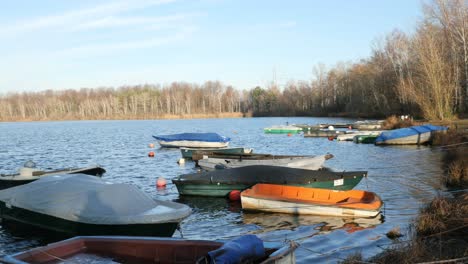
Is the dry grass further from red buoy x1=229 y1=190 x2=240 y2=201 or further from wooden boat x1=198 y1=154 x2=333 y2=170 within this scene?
red buoy x1=229 y1=190 x2=240 y2=201

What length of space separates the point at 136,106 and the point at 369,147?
138290 mm

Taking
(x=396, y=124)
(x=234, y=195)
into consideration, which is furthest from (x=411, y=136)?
(x=234, y=195)

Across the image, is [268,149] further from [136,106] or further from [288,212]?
[136,106]

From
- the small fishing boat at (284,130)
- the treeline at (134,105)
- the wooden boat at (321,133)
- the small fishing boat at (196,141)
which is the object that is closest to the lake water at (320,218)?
the small fishing boat at (196,141)

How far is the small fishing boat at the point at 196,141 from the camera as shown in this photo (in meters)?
41.0

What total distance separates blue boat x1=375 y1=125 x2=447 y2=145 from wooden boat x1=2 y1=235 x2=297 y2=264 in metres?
33.2

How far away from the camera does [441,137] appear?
35.9 m

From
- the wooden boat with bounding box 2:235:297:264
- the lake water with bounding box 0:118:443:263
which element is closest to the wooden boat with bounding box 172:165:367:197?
the lake water with bounding box 0:118:443:263

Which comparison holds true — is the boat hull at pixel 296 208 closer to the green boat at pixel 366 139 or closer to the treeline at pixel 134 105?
the green boat at pixel 366 139

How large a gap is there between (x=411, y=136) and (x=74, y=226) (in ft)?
104

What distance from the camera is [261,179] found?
59.5 feet

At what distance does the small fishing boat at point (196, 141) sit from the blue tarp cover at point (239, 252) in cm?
3311

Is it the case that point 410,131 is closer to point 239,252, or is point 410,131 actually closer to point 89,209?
point 89,209

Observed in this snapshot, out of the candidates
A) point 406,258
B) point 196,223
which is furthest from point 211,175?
point 406,258
